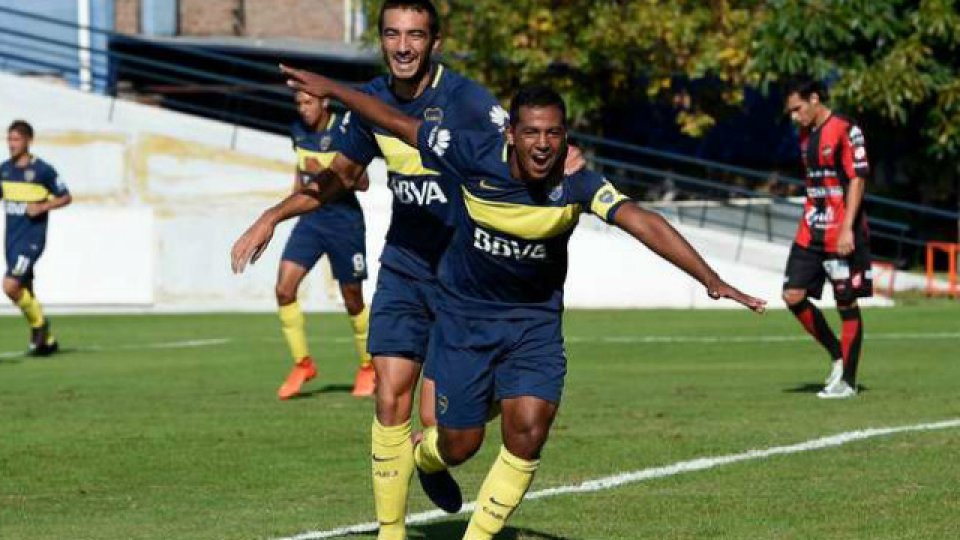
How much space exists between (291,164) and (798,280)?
1658cm

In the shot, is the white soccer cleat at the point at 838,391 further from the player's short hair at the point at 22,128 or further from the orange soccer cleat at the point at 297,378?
the player's short hair at the point at 22,128

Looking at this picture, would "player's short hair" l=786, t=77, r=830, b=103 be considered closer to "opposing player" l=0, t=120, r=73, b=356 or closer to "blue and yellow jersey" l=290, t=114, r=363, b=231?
"blue and yellow jersey" l=290, t=114, r=363, b=231

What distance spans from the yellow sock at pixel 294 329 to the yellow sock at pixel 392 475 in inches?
268

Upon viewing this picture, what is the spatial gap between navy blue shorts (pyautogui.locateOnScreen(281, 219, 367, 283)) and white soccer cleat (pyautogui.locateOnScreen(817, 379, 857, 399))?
3.34 metres

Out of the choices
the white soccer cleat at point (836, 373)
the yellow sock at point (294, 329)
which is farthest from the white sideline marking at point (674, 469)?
the yellow sock at point (294, 329)

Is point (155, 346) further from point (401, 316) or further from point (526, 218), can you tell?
point (526, 218)

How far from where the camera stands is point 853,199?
13781mm

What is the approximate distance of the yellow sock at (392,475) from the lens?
316 inches

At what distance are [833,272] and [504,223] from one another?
274 inches

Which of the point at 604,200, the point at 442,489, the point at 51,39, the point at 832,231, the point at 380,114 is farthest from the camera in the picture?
the point at 51,39

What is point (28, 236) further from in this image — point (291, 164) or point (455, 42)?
point (455, 42)

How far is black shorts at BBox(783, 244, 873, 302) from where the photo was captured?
555 inches

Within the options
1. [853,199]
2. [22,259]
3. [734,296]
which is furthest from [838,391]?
[22,259]

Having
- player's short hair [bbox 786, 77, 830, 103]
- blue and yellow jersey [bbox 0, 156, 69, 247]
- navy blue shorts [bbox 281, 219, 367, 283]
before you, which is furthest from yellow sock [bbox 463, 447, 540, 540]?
blue and yellow jersey [bbox 0, 156, 69, 247]
